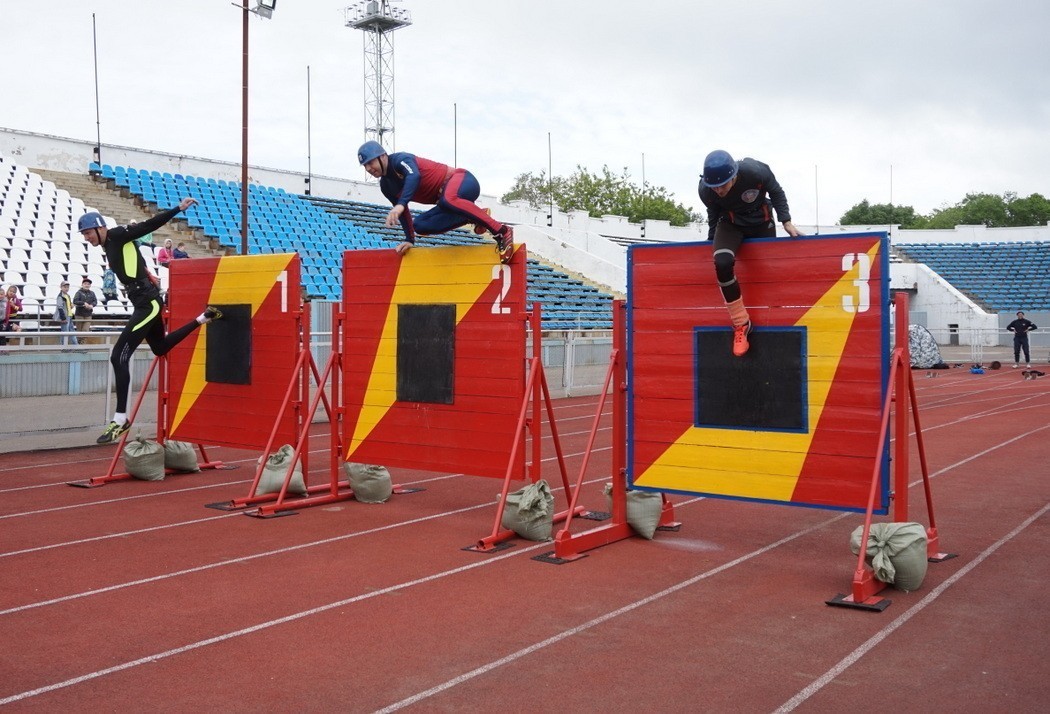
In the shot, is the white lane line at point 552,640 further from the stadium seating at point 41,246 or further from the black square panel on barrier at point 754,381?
the stadium seating at point 41,246

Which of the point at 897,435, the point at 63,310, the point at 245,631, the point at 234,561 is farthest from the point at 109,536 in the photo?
the point at 63,310

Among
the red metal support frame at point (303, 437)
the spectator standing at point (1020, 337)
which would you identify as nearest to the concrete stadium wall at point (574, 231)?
the spectator standing at point (1020, 337)

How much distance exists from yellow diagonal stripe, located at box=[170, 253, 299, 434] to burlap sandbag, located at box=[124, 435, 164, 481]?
29cm

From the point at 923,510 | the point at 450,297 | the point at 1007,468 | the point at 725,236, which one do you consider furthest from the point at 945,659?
the point at 1007,468

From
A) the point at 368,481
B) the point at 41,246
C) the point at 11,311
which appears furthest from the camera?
the point at 41,246

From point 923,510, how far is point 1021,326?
86.4ft

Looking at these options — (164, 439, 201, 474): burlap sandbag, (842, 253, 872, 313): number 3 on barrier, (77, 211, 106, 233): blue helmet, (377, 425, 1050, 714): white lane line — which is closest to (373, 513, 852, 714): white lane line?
(377, 425, 1050, 714): white lane line

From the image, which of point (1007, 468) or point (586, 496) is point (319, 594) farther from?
point (1007, 468)

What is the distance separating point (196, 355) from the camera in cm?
1044

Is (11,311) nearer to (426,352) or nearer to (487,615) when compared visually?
(426,352)

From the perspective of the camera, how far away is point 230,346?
1004cm

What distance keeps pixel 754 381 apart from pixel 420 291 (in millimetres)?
3166

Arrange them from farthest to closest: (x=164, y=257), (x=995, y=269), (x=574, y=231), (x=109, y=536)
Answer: (x=995, y=269) → (x=574, y=231) → (x=164, y=257) → (x=109, y=536)

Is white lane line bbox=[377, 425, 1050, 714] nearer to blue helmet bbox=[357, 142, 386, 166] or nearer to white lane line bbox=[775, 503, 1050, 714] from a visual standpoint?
white lane line bbox=[775, 503, 1050, 714]
